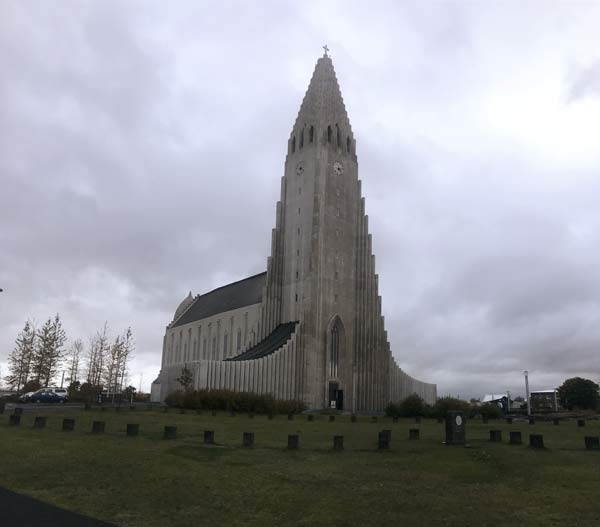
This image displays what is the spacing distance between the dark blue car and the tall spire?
1615 inches

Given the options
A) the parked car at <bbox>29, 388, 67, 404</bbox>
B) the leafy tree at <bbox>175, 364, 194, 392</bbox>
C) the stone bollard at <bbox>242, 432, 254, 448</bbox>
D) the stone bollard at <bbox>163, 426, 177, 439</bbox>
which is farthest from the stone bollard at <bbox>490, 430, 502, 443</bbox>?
the parked car at <bbox>29, 388, 67, 404</bbox>

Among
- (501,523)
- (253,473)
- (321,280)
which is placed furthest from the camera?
(321,280)

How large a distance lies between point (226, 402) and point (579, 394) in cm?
6786

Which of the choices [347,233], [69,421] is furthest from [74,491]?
[347,233]

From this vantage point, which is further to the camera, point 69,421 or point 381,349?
point 381,349

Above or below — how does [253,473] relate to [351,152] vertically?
below

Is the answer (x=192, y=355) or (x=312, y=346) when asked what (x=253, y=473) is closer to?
(x=312, y=346)

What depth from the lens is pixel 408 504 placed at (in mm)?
10523

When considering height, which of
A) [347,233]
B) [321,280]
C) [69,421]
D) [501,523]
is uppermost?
[347,233]

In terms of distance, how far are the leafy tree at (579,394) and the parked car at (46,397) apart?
73.9 metres

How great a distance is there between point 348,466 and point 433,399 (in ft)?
195

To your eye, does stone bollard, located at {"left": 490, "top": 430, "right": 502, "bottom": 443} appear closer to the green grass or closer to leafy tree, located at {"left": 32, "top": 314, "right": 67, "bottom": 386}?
A: the green grass

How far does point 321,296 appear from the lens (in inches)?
2432

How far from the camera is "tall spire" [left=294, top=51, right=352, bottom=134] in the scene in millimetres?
68438
